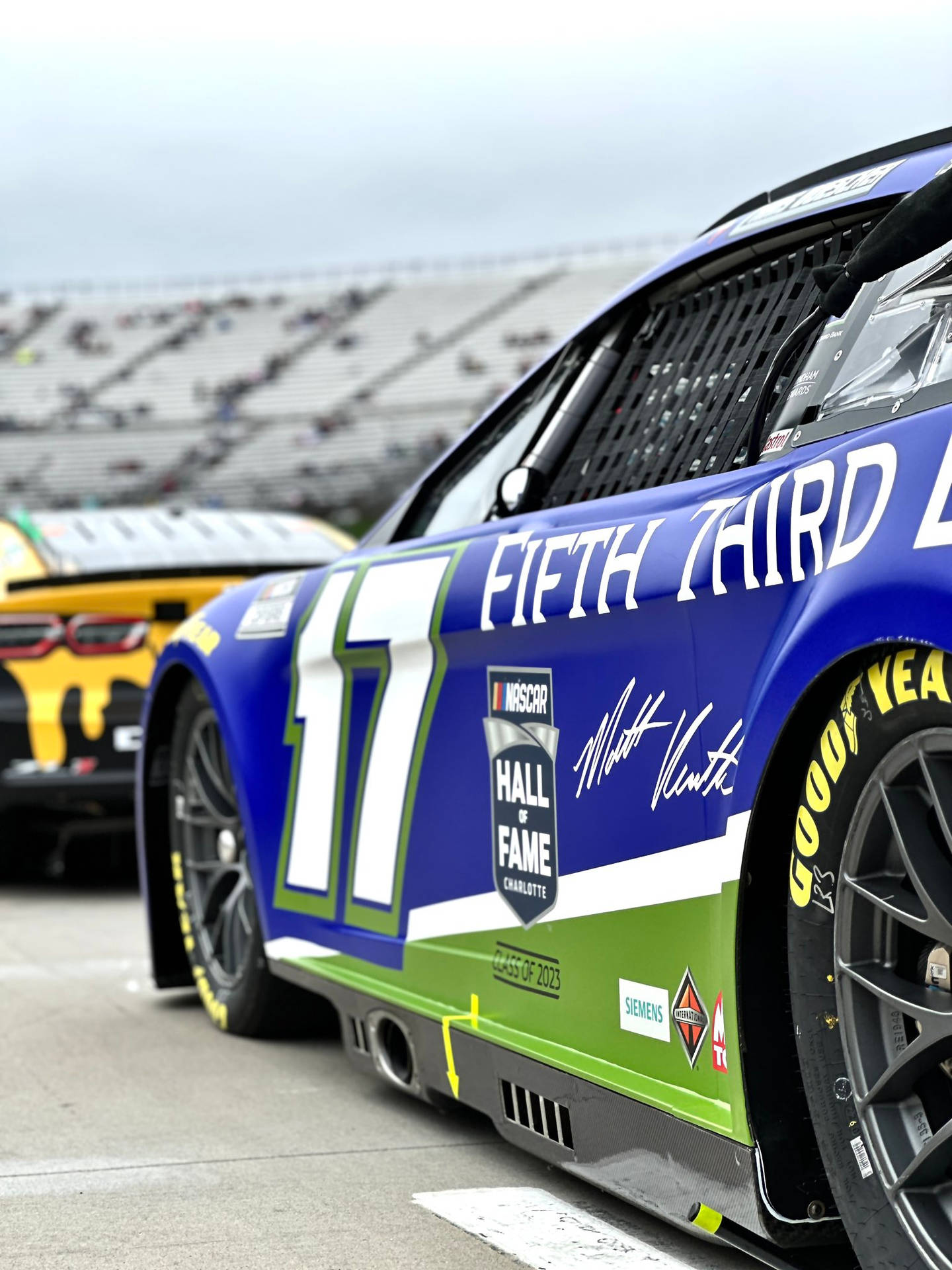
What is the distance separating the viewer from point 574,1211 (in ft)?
8.95

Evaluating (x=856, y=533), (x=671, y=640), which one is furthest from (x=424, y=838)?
(x=856, y=533)

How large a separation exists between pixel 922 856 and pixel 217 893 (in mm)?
2823

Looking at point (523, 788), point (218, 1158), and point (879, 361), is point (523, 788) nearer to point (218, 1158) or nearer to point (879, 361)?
point (879, 361)

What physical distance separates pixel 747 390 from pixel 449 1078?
4.56 feet

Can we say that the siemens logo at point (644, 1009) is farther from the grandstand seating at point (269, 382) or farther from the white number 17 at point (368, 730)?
the grandstand seating at point (269, 382)

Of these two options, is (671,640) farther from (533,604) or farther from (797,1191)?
(797,1191)

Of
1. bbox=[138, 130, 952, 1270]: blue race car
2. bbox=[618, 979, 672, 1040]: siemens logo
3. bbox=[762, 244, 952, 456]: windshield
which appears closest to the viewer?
bbox=[138, 130, 952, 1270]: blue race car

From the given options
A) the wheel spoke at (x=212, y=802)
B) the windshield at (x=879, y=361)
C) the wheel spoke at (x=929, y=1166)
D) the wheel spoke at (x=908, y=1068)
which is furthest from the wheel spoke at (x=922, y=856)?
the wheel spoke at (x=212, y=802)

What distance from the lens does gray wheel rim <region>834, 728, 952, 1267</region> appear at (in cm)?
188

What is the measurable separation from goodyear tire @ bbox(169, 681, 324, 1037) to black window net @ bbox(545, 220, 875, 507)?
157 cm

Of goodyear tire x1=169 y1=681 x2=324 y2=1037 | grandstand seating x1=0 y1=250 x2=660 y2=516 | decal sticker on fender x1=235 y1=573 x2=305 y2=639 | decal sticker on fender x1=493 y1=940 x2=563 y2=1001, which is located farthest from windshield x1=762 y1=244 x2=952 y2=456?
grandstand seating x1=0 y1=250 x2=660 y2=516

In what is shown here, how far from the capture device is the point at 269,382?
53594mm

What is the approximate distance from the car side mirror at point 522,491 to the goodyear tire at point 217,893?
1.34m

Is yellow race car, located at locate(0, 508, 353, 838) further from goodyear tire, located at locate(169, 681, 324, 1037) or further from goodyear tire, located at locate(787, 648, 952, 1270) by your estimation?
goodyear tire, located at locate(787, 648, 952, 1270)
